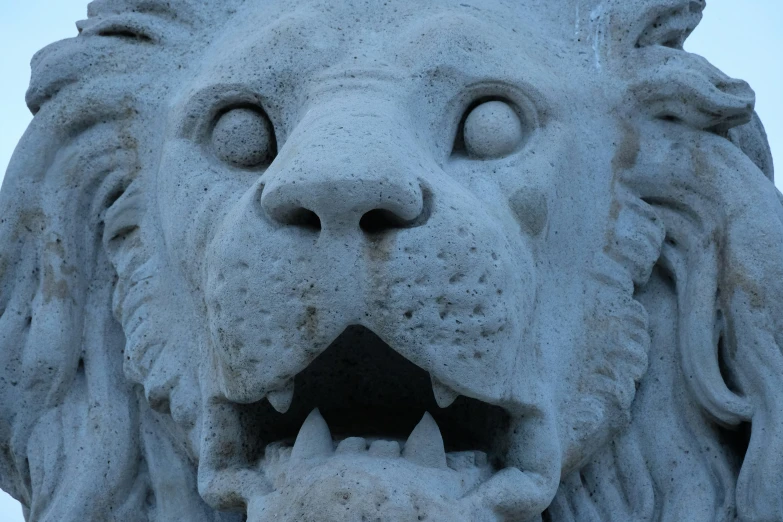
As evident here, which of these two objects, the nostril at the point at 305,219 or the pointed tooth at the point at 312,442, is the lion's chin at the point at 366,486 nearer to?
the pointed tooth at the point at 312,442

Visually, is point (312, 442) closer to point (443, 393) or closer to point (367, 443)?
point (367, 443)

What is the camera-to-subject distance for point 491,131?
88.3 inches

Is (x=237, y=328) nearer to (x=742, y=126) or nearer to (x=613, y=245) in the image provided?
(x=613, y=245)

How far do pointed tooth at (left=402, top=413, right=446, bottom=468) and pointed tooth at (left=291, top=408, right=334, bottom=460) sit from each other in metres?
0.12

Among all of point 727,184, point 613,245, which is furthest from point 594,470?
point 727,184

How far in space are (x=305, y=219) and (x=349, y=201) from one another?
0.10 meters

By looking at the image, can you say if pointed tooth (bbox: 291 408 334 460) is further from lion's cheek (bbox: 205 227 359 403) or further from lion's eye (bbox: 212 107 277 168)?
lion's eye (bbox: 212 107 277 168)

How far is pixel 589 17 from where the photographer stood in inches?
98.1

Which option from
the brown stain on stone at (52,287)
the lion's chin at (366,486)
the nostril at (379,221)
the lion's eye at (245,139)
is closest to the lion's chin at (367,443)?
the lion's chin at (366,486)

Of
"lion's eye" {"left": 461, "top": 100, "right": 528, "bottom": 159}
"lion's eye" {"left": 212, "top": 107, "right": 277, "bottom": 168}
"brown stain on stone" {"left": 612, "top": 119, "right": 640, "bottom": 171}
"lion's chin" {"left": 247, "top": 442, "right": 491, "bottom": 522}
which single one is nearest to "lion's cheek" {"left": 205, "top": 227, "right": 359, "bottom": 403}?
"lion's chin" {"left": 247, "top": 442, "right": 491, "bottom": 522}

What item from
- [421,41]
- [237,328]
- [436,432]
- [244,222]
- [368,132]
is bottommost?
[436,432]

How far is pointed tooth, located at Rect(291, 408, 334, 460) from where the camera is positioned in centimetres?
207

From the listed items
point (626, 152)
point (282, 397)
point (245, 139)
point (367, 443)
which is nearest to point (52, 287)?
point (245, 139)

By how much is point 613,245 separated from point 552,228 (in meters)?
0.13
